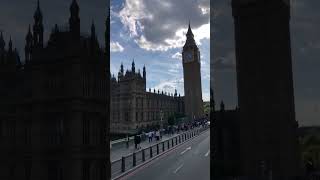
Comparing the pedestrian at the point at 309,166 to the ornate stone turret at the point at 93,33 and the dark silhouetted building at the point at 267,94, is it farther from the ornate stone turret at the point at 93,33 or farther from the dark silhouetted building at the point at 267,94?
the ornate stone turret at the point at 93,33

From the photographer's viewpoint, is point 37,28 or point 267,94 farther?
point 267,94

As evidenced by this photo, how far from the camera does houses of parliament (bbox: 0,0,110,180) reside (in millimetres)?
2078

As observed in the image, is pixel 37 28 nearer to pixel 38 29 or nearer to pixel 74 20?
pixel 38 29

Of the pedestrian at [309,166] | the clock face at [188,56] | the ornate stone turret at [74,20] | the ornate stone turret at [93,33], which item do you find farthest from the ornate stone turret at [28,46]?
the pedestrian at [309,166]

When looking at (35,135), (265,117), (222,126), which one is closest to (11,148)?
(35,135)

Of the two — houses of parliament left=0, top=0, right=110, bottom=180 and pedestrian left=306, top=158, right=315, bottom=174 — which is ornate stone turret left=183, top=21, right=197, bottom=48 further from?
pedestrian left=306, top=158, right=315, bottom=174

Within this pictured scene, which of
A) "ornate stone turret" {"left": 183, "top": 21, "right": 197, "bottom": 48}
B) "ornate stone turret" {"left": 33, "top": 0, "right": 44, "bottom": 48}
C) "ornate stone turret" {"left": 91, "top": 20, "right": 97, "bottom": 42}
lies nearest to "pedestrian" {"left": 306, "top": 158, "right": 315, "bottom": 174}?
"ornate stone turret" {"left": 183, "top": 21, "right": 197, "bottom": 48}

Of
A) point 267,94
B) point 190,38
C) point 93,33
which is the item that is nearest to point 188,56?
point 190,38

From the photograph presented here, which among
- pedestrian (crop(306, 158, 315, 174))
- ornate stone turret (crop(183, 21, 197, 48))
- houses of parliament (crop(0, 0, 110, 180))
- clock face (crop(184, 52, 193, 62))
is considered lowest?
pedestrian (crop(306, 158, 315, 174))

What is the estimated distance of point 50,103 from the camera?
209 cm

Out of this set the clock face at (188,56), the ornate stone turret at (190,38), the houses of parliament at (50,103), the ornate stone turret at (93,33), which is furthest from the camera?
the clock face at (188,56)

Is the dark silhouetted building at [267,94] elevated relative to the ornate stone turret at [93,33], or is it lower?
lower

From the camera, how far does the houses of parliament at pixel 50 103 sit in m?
2.08

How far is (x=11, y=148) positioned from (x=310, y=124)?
1781 mm
